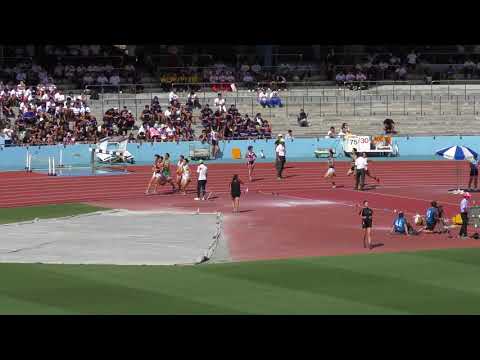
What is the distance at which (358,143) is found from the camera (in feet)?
180

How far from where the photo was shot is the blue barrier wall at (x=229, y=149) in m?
50.6

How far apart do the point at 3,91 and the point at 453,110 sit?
2566 centimetres

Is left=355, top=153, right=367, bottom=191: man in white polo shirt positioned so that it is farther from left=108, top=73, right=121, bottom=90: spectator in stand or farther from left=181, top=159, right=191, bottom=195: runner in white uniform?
left=108, top=73, right=121, bottom=90: spectator in stand

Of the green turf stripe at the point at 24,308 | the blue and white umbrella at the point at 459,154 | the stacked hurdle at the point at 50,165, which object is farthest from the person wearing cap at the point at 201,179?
the green turf stripe at the point at 24,308

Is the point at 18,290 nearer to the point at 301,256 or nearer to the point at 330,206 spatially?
the point at 301,256

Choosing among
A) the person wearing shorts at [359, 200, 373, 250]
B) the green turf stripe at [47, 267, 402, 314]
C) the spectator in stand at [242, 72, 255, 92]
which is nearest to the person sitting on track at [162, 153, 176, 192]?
the person wearing shorts at [359, 200, 373, 250]

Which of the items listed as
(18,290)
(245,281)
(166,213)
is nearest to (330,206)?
(166,213)

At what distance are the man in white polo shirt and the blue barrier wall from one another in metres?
10.2

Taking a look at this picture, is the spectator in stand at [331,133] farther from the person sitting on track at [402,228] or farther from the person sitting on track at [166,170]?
the person sitting on track at [402,228]

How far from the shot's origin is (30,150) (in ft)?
166

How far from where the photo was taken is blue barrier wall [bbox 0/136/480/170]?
50.6 meters

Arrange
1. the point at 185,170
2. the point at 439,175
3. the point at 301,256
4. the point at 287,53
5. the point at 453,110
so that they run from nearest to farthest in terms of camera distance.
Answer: the point at 301,256 < the point at 185,170 < the point at 439,175 < the point at 453,110 < the point at 287,53

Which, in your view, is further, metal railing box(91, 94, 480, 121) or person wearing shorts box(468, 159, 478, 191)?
metal railing box(91, 94, 480, 121)

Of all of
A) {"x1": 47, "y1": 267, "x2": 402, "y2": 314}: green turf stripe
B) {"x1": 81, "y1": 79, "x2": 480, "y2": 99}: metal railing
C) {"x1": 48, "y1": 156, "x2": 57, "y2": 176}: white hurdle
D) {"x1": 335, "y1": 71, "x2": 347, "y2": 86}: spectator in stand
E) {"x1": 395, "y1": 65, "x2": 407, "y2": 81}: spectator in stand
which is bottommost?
{"x1": 47, "y1": 267, "x2": 402, "y2": 314}: green turf stripe
